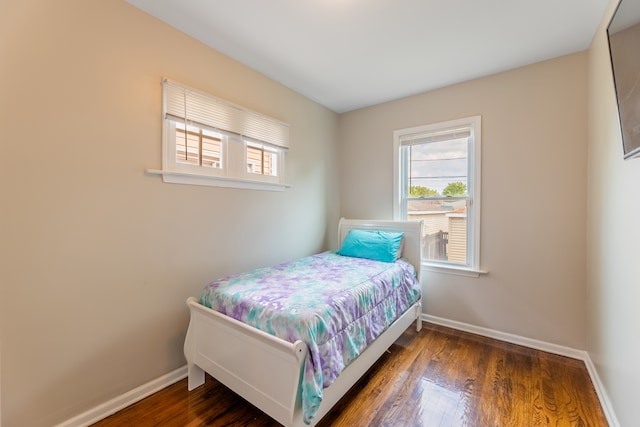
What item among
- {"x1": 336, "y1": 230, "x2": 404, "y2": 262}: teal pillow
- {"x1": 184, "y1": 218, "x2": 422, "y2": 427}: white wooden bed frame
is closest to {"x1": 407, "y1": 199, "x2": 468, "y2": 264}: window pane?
{"x1": 336, "y1": 230, "x2": 404, "y2": 262}: teal pillow

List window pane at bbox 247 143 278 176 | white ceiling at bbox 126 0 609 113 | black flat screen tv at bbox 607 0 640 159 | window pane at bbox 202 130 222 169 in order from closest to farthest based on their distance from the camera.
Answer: black flat screen tv at bbox 607 0 640 159 < white ceiling at bbox 126 0 609 113 < window pane at bbox 202 130 222 169 < window pane at bbox 247 143 278 176

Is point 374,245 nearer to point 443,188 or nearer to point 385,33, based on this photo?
point 443,188

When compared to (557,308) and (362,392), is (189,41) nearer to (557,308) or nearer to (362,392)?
(362,392)

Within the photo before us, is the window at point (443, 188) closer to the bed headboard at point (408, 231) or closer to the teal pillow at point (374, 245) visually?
the bed headboard at point (408, 231)

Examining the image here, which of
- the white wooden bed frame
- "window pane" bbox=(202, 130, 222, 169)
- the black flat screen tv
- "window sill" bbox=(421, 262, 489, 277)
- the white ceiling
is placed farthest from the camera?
"window sill" bbox=(421, 262, 489, 277)

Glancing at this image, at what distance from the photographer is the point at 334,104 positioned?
3.35 metres

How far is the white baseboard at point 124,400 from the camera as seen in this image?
5.06 ft

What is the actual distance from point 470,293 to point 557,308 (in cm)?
66

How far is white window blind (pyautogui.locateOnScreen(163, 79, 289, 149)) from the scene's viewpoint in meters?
1.92

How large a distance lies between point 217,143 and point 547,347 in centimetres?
332

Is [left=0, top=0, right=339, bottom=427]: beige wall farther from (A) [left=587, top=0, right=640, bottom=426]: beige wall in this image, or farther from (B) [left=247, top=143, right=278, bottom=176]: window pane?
A: (A) [left=587, top=0, right=640, bottom=426]: beige wall

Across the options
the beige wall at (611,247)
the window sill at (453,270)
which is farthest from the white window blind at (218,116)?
the beige wall at (611,247)

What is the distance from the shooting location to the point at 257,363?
1.45m

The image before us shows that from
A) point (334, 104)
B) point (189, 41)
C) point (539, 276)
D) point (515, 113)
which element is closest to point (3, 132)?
point (189, 41)
